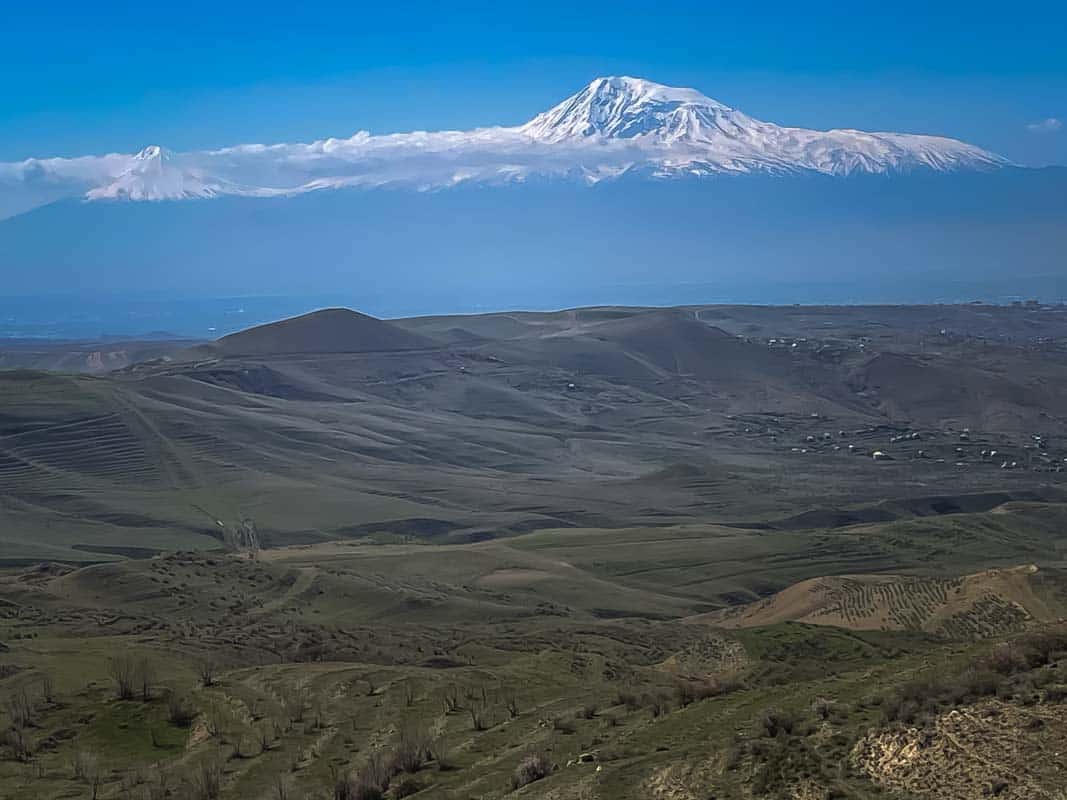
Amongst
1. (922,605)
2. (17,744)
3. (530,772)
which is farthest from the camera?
(922,605)

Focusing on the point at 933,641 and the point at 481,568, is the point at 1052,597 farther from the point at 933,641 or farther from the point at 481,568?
the point at 481,568

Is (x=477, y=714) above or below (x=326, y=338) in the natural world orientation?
below

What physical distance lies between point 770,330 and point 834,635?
513ft

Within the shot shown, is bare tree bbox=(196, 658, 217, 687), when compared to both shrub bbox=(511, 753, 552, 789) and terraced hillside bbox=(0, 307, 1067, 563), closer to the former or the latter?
shrub bbox=(511, 753, 552, 789)

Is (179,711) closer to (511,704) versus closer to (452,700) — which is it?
(452,700)

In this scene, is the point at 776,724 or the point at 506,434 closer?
the point at 776,724

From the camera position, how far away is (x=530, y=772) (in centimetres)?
1391

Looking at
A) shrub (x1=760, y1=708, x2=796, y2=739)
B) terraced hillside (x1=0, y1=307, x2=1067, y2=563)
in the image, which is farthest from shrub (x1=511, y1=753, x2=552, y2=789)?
terraced hillside (x1=0, y1=307, x2=1067, y2=563)

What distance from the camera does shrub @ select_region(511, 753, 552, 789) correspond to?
13781 mm

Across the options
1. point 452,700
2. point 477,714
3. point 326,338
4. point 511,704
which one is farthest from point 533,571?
point 326,338

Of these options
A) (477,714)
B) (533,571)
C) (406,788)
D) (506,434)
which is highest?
(406,788)

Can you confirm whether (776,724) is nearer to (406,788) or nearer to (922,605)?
(406,788)

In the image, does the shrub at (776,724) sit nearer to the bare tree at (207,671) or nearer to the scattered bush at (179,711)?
the scattered bush at (179,711)

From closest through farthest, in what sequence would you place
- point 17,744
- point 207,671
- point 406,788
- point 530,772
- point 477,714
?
1. point 530,772
2. point 406,788
3. point 17,744
4. point 477,714
5. point 207,671
